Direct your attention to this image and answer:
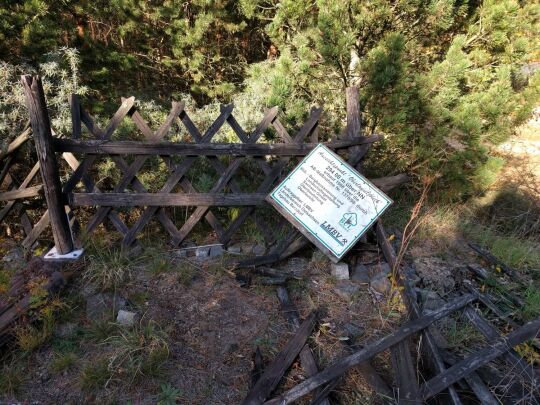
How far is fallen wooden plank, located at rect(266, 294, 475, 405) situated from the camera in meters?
2.11

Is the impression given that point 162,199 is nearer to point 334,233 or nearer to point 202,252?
point 202,252

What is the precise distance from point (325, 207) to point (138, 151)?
5.94ft

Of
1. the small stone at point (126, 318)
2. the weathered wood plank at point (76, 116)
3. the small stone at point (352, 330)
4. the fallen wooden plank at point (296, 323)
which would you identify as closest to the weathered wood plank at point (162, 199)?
the weathered wood plank at point (76, 116)

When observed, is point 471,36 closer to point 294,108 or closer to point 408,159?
point 408,159

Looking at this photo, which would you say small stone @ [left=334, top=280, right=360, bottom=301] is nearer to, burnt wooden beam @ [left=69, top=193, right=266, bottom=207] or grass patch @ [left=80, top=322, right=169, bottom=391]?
burnt wooden beam @ [left=69, top=193, right=266, bottom=207]

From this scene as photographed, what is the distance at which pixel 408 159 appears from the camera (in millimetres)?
4289

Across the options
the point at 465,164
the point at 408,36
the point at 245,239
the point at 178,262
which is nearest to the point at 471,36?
the point at 408,36

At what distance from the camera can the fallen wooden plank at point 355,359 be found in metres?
2.11

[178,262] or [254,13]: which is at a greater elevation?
[254,13]

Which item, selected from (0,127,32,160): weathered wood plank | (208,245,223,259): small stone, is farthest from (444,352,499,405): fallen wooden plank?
(0,127,32,160): weathered wood plank

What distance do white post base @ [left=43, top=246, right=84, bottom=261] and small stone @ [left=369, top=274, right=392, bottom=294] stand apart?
2699mm

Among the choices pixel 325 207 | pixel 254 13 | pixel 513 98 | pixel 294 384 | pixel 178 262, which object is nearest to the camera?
pixel 294 384

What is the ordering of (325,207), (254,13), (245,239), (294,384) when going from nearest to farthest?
1. (294,384)
2. (325,207)
3. (245,239)
4. (254,13)

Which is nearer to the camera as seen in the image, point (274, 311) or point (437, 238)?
point (274, 311)
